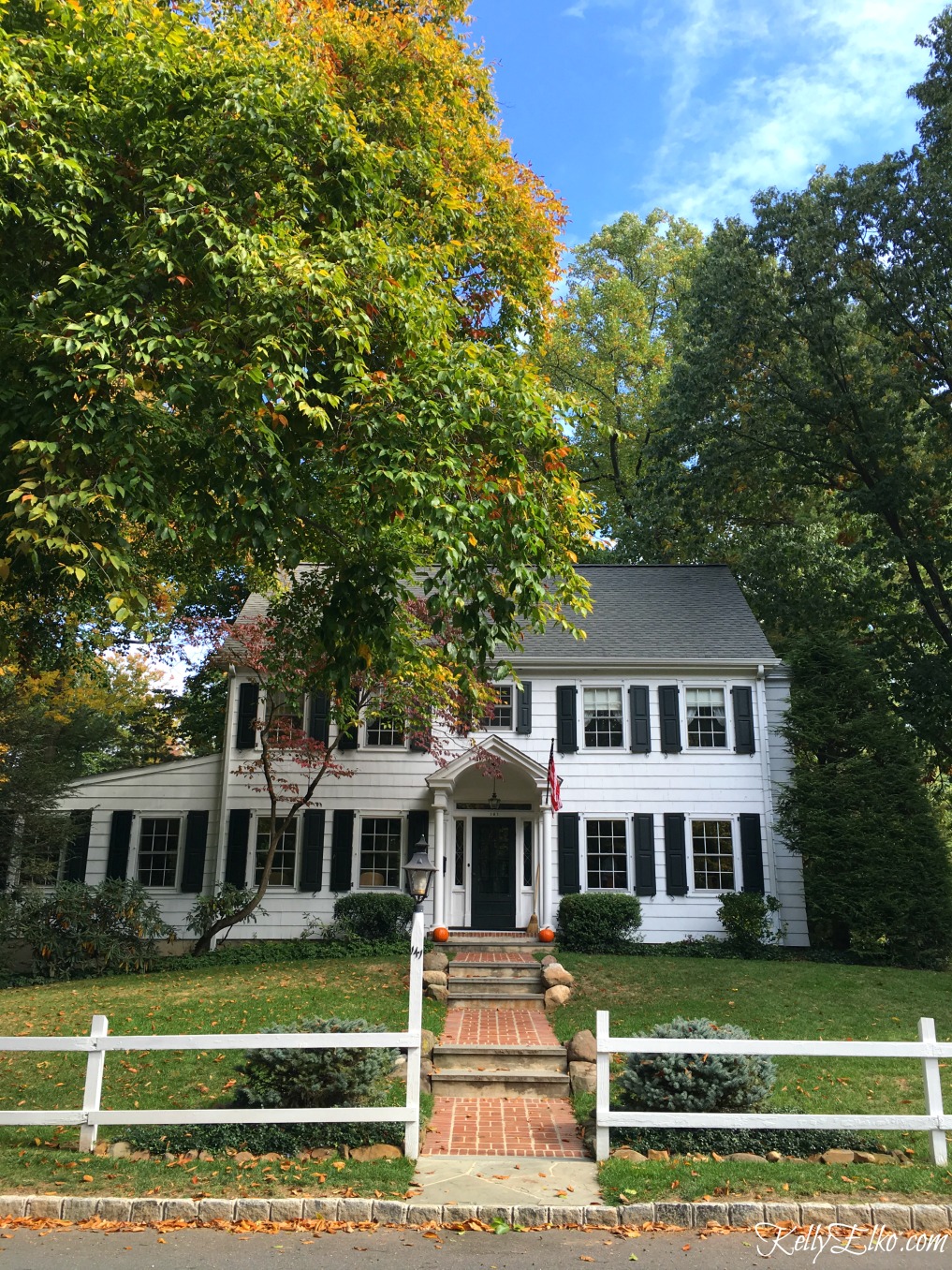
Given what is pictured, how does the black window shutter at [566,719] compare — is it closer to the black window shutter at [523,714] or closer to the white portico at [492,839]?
the black window shutter at [523,714]

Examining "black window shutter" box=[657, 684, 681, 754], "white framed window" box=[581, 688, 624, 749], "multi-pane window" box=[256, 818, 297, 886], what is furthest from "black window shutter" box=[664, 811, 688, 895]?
"multi-pane window" box=[256, 818, 297, 886]

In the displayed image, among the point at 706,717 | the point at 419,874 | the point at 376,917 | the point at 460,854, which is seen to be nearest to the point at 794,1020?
the point at 419,874

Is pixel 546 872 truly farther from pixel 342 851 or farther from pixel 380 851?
pixel 342 851

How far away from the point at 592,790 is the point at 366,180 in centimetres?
1214

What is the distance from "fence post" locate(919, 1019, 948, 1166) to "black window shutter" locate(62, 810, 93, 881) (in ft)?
49.3

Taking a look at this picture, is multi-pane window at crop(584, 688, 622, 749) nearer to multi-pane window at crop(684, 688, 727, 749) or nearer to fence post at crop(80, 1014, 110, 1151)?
multi-pane window at crop(684, 688, 727, 749)

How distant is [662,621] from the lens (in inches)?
778

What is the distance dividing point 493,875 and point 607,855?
7.30 ft

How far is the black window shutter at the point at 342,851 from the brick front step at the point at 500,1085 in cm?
846

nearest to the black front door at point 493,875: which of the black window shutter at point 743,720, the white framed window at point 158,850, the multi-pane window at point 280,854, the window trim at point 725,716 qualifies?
the multi-pane window at point 280,854

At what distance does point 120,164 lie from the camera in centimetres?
827

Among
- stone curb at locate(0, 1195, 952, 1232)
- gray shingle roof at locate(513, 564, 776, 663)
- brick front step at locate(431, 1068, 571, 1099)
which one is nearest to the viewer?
stone curb at locate(0, 1195, 952, 1232)

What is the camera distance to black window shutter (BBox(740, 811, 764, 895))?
1712 centimetres

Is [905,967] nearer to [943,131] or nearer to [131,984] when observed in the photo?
[131,984]
